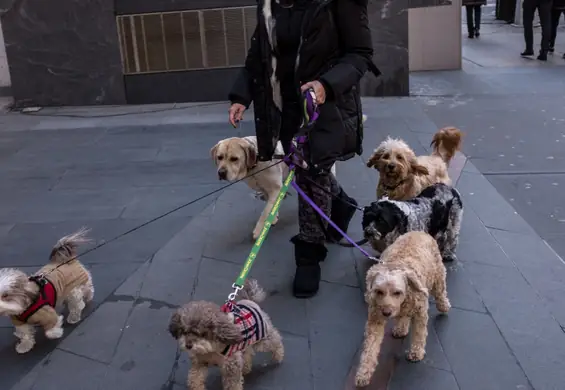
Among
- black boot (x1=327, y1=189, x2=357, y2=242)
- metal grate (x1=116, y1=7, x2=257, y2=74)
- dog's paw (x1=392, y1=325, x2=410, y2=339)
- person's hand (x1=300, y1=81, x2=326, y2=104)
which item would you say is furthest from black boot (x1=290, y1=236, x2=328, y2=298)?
Result: metal grate (x1=116, y1=7, x2=257, y2=74)

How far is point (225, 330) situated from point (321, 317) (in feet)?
3.76

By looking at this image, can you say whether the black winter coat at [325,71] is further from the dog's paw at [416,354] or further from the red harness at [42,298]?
the red harness at [42,298]

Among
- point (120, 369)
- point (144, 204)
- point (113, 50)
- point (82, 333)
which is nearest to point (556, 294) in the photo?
point (120, 369)

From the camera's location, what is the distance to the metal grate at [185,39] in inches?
359

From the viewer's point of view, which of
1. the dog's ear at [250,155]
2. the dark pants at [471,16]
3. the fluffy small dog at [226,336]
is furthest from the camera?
the dark pants at [471,16]

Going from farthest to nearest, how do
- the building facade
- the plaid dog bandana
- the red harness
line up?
the building facade
the red harness
the plaid dog bandana

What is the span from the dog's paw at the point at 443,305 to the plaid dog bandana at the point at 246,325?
114 cm

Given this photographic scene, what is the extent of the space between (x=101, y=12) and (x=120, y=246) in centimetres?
550

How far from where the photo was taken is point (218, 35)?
9.24m

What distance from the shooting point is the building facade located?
9.05 m

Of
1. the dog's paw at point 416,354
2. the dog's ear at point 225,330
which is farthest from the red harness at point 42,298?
the dog's paw at point 416,354

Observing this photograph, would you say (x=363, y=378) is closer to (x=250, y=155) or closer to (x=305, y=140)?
(x=305, y=140)

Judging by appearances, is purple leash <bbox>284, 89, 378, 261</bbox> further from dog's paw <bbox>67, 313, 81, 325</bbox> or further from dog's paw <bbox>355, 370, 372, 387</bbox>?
dog's paw <bbox>67, 313, 81, 325</bbox>

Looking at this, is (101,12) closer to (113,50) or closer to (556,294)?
(113,50)
